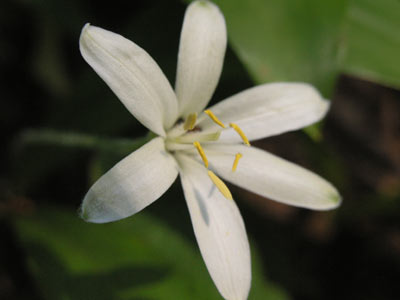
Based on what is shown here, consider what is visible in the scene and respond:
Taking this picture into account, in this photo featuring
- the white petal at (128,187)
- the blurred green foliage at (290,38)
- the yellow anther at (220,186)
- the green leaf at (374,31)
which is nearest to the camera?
the white petal at (128,187)

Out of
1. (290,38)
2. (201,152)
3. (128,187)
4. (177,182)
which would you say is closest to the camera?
(128,187)

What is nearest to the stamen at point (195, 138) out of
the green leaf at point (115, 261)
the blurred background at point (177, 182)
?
the blurred background at point (177, 182)

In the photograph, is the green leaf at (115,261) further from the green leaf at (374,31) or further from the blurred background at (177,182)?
the green leaf at (374,31)

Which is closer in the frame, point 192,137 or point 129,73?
point 129,73

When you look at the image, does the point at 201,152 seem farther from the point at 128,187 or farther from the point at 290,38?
the point at 290,38

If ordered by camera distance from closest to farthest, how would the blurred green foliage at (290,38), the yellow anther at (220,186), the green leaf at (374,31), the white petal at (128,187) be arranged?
the white petal at (128,187) < the yellow anther at (220,186) < the blurred green foliage at (290,38) < the green leaf at (374,31)

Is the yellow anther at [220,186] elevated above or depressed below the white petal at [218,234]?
above

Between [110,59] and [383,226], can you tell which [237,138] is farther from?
[383,226]

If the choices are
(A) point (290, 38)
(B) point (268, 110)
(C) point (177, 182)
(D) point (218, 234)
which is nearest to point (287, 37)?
(A) point (290, 38)
